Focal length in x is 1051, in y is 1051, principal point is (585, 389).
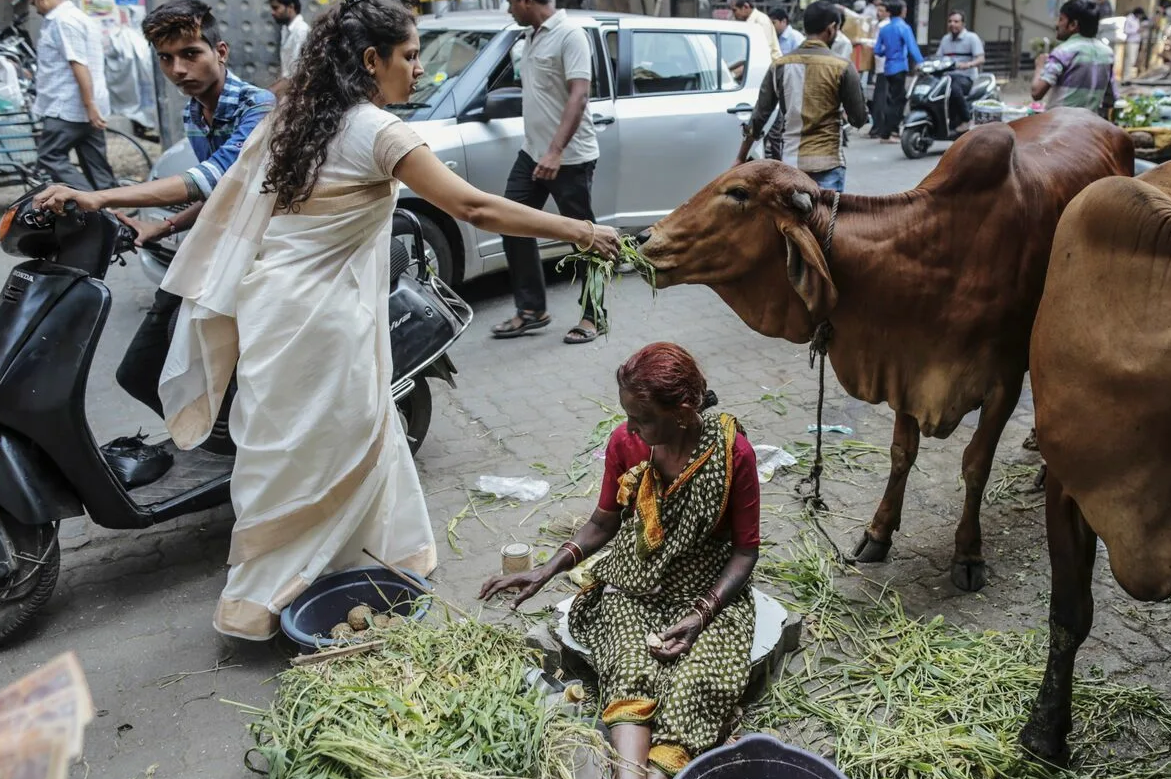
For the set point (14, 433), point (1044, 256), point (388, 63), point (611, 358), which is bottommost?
point (611, 358)

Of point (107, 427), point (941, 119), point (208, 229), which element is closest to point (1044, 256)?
point (208, 229)

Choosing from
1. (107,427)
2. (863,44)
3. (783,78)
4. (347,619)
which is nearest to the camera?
(347,619)

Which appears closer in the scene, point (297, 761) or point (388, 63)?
point (297, 761)

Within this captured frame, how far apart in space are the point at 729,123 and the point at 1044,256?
504 cm

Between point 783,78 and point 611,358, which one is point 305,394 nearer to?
Result: point 611,358

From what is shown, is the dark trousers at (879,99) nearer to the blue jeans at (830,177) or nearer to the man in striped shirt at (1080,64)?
the man in striped shirt at (1080,64)

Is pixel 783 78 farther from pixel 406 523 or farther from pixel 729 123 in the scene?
pixel 406 523

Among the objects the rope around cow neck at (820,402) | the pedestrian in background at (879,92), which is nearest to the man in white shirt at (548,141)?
the rope around cow neck at (820,402)

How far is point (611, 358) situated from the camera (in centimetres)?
657

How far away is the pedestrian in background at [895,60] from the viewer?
46.9 ft

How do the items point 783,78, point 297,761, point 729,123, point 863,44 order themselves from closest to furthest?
point 297,761, point 783,78, point 729,123, point 863,44

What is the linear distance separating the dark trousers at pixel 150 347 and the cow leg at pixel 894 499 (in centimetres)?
291

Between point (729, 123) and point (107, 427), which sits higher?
point (729, 123)

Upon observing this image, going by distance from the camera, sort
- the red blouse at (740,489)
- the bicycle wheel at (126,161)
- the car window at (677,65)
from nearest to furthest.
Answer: the red blouse at (740,489)
the car window at (677,65)
the bicycle wheel at (126,161)
